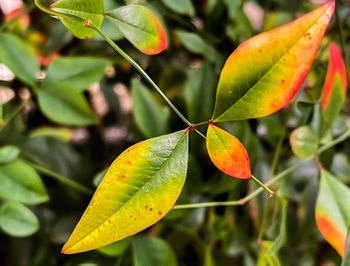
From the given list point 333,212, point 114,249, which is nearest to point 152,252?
point 114,249

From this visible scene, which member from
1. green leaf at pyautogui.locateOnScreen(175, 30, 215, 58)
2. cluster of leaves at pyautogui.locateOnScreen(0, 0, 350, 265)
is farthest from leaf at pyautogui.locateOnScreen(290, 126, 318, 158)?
green leaf at pyautogui.locateOnScreen(175, 30, 215, 58)

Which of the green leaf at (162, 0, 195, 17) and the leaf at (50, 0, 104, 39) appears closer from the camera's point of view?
the leaf at (50, 0, 104, 39)

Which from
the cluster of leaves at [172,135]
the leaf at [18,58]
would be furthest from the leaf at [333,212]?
the leaf at [18,58]

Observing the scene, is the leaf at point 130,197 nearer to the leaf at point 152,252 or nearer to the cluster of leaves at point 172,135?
the cluster of leaves at point 172,135

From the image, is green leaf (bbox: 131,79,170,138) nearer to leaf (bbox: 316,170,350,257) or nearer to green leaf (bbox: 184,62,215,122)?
green leaf (bbox: 184,62,215,122)

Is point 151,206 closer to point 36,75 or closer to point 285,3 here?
point 36,75

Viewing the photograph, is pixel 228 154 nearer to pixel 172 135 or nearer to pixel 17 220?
pixel 172 135
